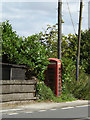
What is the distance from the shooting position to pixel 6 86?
18.1 metres

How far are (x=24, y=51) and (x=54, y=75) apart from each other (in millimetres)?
2759

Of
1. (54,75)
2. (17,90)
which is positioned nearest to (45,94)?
(54,75)

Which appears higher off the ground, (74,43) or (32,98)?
(74,43)

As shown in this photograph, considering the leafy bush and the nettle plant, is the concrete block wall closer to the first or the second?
the leafy bush


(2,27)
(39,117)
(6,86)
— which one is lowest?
(39,117)

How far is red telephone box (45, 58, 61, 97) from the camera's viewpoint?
842 inches

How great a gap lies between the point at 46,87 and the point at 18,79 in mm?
1852

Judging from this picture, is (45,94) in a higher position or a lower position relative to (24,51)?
lower

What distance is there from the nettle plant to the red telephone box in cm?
56

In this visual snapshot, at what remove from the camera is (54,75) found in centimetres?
2152

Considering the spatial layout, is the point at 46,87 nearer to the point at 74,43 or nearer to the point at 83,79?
the point at 83,79

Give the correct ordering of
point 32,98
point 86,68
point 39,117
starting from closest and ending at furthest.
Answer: point 39,117 → point 32,98 → point 86,68

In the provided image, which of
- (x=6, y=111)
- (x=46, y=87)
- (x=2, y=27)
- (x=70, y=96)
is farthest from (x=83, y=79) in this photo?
(x=6, y=111)

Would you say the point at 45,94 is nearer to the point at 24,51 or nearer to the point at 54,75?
the point at 54,75
